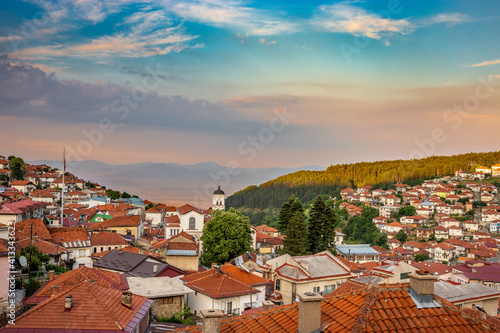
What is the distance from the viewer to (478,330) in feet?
17.3

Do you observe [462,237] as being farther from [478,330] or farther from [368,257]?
[478,330]

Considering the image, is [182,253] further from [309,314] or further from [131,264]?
[309,314]

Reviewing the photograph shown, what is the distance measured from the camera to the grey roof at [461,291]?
634 inches

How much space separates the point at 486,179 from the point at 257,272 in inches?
5608

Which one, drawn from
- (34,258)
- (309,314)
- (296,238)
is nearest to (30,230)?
(34,258)

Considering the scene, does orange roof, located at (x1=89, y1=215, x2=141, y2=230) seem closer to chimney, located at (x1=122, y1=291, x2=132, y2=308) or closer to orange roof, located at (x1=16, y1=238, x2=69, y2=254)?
orange roof, located at (x1=16, y1=238, x2=69, y2=254)

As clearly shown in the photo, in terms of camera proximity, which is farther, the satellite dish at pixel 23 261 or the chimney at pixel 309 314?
the satellite dish at pixel 23 261

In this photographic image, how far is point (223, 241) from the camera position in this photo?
30.3 m

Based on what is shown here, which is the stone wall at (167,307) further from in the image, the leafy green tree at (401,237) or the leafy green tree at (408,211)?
the leafy green tree at (408,211)

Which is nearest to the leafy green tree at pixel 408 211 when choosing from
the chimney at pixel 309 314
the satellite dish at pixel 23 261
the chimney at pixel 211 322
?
the satellite dish at pixel 23 261

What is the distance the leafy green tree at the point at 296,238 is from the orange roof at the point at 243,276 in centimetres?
804

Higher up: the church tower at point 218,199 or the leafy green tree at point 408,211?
the church tower at point 218,199

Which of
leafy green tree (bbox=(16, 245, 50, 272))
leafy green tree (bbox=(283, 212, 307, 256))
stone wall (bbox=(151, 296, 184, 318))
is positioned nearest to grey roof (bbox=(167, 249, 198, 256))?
leafy green tree (bbox=(283, 212, 307, 256))

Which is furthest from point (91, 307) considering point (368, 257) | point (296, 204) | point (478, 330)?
point (368, 257)
